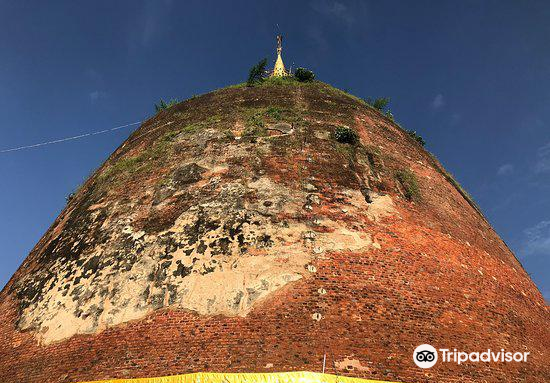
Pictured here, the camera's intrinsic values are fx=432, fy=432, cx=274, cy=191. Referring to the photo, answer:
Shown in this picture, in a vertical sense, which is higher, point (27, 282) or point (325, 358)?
point (27, 282)

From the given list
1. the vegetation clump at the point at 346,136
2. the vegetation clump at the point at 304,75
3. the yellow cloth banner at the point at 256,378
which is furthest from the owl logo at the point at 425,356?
the vegetation clump at the point at 304,75

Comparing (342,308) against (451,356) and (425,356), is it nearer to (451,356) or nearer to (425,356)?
(425,356)

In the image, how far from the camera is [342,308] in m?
6.79

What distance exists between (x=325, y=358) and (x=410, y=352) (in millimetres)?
1351

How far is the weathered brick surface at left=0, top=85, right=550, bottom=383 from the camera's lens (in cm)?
629

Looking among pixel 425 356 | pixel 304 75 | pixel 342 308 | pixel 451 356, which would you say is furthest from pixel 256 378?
pixel 304 75

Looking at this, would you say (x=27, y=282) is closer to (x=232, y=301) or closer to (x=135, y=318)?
(x=135, y=318)

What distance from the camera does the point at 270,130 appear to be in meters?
10.4

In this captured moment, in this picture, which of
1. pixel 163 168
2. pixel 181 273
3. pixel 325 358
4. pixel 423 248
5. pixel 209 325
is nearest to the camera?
pixel 325 358

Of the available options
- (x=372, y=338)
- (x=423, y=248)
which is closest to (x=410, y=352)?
(x=372, y=338)

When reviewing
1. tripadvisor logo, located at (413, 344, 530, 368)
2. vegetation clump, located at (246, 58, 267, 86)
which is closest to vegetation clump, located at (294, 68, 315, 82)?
vegetation clump, located at (246, 58, 267, 86)

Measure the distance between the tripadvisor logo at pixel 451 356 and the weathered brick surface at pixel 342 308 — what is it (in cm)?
10

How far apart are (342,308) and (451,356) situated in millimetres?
1812

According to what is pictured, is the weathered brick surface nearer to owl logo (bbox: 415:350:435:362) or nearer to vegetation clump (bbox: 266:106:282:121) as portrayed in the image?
owl logo (bbox: 415:350:435:362)
